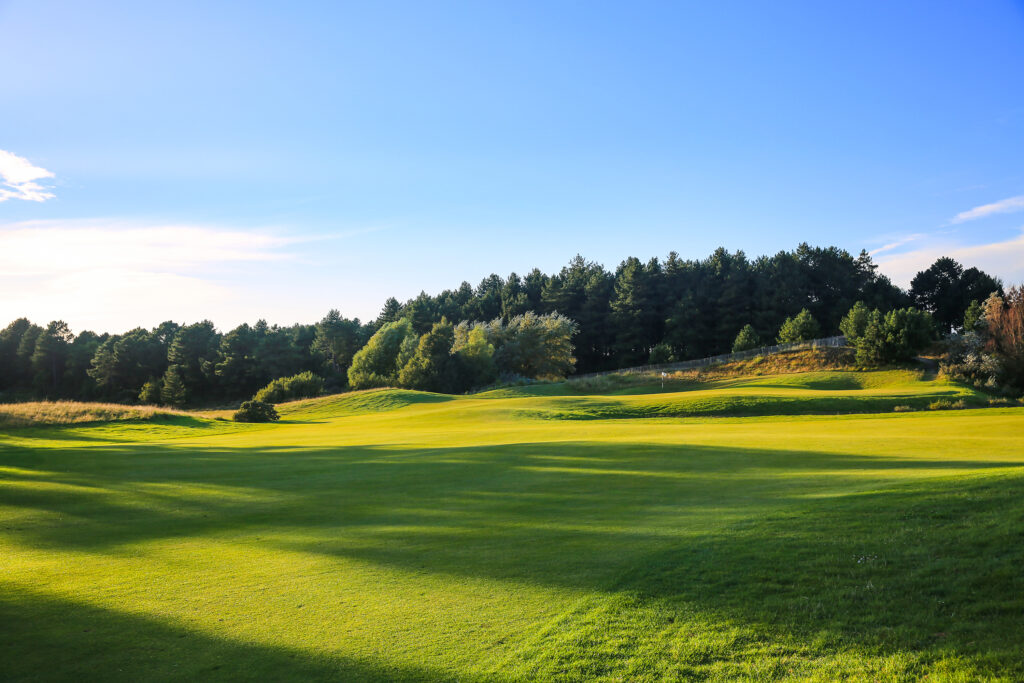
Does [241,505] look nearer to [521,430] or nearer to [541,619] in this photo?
[541,619]

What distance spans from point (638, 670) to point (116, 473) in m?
17.8

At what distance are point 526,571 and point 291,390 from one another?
75.0 m

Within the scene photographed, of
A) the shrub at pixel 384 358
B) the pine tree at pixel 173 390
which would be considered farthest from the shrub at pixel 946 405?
the pine tree at pixel 173 390

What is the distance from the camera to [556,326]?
84.2 m

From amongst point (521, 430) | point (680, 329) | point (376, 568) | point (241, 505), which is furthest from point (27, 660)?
point (680, 329)

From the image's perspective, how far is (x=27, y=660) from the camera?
6199mm

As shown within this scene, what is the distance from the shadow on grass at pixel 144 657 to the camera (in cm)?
571

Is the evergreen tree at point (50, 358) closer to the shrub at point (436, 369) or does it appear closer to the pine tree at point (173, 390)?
the pine tree at point (173, 390)

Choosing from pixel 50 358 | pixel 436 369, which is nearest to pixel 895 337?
pixel 436 369

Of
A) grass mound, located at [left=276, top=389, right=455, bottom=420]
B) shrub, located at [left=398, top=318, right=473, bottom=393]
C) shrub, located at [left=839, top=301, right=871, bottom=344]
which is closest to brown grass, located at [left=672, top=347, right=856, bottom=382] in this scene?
A: shrub, located at [left=839, top=301, right=871, bottom=344]

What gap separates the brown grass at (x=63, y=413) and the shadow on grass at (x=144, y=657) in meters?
35.6

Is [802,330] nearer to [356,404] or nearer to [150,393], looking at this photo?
[356,404]

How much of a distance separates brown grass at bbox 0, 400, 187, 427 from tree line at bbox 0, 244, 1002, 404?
134ft

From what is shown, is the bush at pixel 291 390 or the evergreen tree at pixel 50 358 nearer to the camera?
the bush at pixel 291 390
